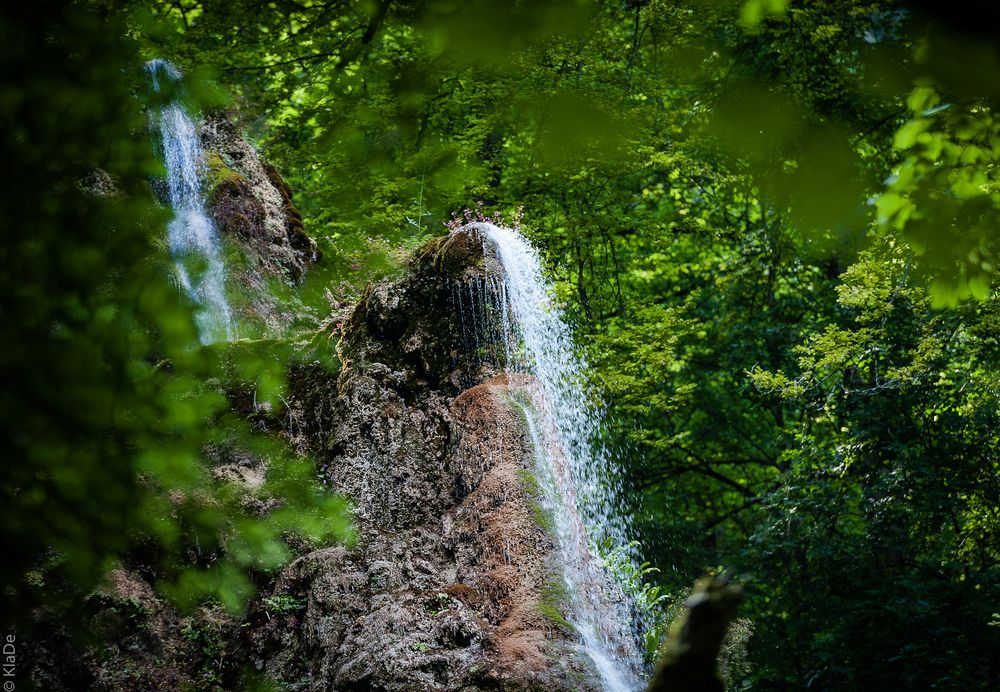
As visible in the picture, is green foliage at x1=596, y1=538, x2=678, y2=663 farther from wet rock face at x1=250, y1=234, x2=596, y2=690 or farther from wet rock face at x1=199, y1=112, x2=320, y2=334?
wet rock face at x1=199, y1=112, x2=320, y2=334

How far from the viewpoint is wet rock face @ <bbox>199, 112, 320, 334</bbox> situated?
9.01m

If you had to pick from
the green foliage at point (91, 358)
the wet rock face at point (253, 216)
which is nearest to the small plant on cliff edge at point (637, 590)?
the wet rock face at point (253, 216)

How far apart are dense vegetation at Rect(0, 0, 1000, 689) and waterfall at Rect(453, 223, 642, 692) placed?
29.4 inches

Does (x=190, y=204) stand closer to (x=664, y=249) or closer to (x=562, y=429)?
(x=562, y=429)

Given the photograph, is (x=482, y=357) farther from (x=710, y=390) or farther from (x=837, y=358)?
(x=710, y=390)

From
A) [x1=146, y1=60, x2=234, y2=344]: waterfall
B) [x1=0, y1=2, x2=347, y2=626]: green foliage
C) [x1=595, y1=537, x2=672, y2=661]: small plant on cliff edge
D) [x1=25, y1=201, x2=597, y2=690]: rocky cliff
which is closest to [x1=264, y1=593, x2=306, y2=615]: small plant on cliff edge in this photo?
[x1=25, y1=201, x2=597, y2=690]: rocky cliff

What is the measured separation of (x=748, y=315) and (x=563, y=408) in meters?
5.10

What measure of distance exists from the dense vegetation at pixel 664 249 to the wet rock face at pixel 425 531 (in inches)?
38.5

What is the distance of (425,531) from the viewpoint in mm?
7121

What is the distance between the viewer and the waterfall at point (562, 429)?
271 inches

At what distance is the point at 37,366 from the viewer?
2.09 m

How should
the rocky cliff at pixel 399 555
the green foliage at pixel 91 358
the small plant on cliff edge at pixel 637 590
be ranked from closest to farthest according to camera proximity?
Result: the green foliage at pixel 91 358
the rocky cliff at pixel 399 555
the small plant on cliff edge at pixel 637 590

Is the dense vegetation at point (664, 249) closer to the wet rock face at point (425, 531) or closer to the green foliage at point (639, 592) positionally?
the wet rock face at point (425, 531)

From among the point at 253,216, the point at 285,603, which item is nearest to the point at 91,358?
the point at 285,603
